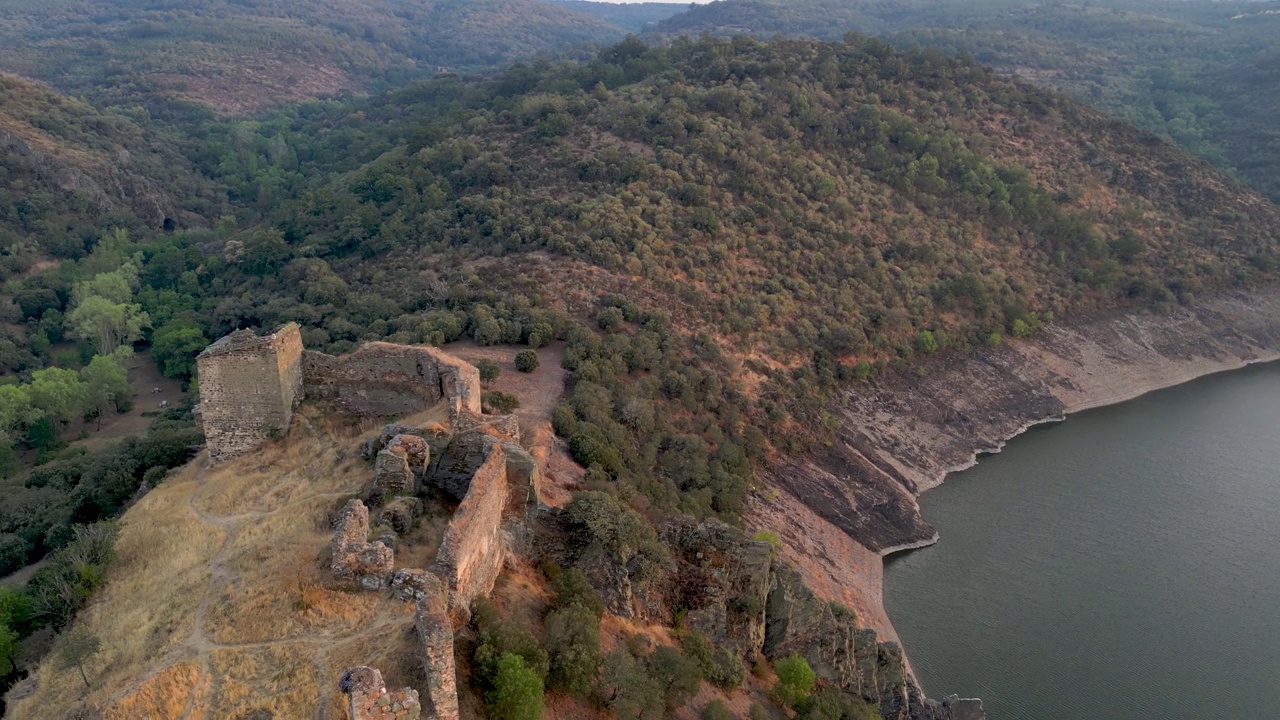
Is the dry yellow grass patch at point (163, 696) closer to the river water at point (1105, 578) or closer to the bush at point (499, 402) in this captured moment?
the bush at point (499, 402)

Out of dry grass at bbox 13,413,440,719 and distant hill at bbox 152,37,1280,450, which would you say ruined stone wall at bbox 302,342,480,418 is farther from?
distant hill at bbox 152,37,1280,450

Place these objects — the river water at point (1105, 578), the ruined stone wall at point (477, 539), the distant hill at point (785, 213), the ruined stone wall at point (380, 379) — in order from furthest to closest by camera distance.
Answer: the distant hill at point (785, 213) → the river water at point (1105, 578) → the ruined stone wall at point (380, 379) → the ruined stone wall at point (477, 539)

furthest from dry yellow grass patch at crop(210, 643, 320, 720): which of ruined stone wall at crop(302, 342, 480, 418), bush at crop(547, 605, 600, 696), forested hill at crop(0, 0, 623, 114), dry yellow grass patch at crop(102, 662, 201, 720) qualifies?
forested hill at crop(0, 0, 623, 114)

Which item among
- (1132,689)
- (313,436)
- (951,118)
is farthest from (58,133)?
(1132,689)

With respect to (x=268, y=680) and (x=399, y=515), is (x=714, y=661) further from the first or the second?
(x=268, y=680)

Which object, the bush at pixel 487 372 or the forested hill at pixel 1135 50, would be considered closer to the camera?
the bush at pixel 487 372

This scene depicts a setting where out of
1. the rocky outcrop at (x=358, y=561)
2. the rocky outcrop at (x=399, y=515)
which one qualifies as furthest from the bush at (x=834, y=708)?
the rocky outcrop at (x=358, y=561)
